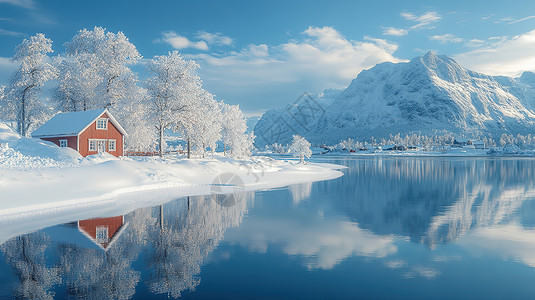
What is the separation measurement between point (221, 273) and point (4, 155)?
31.8 metres

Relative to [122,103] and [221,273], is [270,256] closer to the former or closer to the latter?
[221,273]

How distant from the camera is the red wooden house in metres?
47.7

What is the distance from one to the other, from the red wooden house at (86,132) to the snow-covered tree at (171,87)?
6074 mm

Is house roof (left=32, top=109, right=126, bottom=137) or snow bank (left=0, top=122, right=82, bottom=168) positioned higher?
house roof (left=32, top=109, right=126, bottom=137)

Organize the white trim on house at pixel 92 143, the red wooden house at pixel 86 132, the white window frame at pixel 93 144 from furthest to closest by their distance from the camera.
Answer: the white window frame at pixel 93 144 → the white trim on house at pixel 92 143 → the red wooden house at pixel 86 132

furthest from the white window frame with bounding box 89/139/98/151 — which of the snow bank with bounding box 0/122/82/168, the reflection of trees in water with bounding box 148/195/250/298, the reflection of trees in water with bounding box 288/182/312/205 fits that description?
the reflection of trees in water with bounding box 148/195/250/298

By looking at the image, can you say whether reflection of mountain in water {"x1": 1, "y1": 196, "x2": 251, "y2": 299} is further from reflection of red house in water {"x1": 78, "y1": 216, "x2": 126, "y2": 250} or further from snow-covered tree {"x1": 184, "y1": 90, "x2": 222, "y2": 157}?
snow-covered tree {"x1": 184, "y1": 90, "x2": 222, "y2": 157}

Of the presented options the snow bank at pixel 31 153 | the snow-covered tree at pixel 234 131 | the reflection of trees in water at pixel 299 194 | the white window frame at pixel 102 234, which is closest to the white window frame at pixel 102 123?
the snow bank at pixel 31 153

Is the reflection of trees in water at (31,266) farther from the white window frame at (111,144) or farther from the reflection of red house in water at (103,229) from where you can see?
the white window frame at (111,144)

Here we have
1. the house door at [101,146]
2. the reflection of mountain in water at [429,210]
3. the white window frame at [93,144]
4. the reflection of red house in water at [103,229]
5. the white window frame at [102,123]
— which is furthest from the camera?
the house door at [101,146]

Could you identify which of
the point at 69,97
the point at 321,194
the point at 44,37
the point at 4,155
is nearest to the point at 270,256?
the point at 321,194

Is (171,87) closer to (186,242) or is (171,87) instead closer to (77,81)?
(77,81)

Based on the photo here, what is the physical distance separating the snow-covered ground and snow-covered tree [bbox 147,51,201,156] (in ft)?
29.1

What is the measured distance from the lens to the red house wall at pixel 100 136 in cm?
4791
